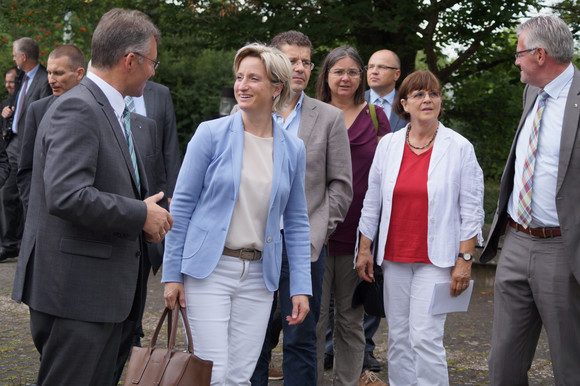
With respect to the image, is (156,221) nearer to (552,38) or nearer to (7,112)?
(552,38)

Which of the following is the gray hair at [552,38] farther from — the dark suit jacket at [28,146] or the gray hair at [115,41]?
the dark suit jacket at [28,146]

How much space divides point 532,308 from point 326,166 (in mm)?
1526

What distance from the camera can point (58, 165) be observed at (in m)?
3.20

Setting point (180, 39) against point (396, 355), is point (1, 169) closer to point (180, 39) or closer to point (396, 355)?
point (396, 355)

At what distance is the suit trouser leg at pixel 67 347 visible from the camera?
3381 mm

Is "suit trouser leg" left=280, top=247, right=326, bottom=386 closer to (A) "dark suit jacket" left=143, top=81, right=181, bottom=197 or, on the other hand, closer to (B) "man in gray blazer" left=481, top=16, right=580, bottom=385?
(B) "man in gray blazer" left=481, top=16, right=580, bottom=385

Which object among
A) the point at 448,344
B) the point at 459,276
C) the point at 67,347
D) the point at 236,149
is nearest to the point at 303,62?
the point at 236,149

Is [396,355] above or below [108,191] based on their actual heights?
below

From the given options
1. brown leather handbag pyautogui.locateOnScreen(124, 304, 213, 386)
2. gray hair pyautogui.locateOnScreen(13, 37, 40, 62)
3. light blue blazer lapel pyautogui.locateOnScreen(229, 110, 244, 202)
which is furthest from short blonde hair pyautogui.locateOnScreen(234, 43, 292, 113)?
gray hair pyautogui.locateOnScreen(13, 37, 40, 62)

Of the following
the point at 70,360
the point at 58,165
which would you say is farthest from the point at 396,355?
the point at 58,165

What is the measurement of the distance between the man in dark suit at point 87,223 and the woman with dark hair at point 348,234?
2.26 meters

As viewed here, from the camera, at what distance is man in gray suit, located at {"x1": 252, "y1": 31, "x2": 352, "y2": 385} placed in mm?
4828

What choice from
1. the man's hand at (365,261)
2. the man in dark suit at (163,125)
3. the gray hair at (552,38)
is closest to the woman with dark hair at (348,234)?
the man's hand at (365,261)

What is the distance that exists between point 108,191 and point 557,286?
2.61 meters
